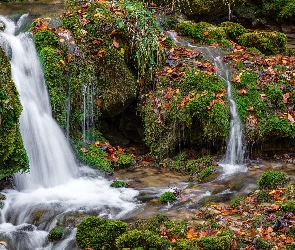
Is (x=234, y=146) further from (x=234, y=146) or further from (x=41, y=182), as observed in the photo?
(x=41, y=182)

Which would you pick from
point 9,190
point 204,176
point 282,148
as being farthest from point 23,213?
point 282,148

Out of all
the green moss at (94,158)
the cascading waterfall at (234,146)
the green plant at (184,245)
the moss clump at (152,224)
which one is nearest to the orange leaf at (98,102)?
the green moss at (94,158)

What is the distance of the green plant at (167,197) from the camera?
680cm

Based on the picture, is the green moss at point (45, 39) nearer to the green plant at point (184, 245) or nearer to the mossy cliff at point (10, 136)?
the mossy cliff at point (10, 136)

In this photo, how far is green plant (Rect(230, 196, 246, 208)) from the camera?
6309 millimetres

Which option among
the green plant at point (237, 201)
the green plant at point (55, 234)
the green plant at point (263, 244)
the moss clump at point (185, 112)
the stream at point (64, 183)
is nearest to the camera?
the green plant at point (263, 244)

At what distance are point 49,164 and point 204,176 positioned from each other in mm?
2833

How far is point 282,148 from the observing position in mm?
9102

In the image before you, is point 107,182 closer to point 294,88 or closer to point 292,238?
point 292,238

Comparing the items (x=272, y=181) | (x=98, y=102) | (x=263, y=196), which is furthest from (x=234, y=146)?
(x=98, y=102)

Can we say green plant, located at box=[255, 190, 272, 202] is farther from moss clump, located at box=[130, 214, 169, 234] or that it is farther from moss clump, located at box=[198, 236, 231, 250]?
moss clump, located at box=[198, 236, 231, 250]

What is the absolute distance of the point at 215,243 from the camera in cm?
486

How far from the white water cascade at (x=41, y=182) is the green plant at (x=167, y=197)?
44 cm

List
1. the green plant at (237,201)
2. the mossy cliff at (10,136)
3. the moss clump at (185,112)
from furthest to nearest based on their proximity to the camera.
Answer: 1. the moss clump at (185,112)
2. the mossy cliff at (10,136)
3. the green plant at (237,201)
